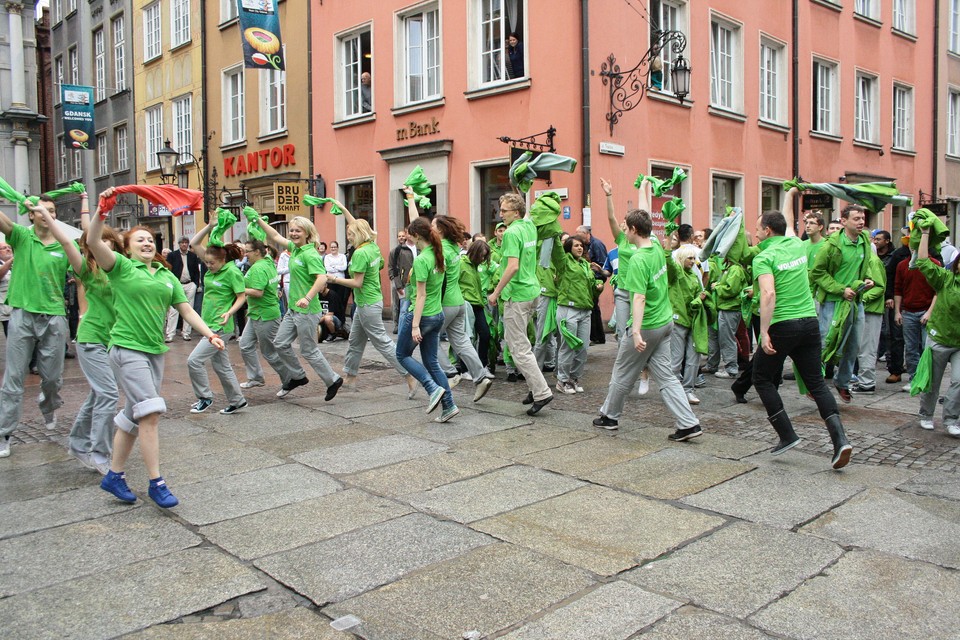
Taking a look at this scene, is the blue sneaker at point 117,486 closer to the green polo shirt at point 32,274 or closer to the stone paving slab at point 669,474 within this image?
the green polo shirt at point 32,274

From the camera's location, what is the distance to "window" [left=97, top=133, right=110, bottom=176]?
2965 centimetres

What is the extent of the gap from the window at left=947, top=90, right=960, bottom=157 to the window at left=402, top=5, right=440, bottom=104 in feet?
53.3

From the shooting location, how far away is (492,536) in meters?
4.43

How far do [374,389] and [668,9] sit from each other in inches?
411

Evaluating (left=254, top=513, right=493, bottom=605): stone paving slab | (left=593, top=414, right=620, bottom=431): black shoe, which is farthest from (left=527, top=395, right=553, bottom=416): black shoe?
(left=254, top=513, right=493, bottom=605): stone paving slab

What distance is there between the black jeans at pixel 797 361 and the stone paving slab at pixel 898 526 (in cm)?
84

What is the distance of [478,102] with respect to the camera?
1564 cm

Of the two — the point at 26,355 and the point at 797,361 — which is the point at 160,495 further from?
the point at 797,361

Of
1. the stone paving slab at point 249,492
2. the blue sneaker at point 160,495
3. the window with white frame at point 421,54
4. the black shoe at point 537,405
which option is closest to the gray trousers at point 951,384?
the black shoe at point 537,405

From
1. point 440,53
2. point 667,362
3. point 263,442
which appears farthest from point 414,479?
point 440,53

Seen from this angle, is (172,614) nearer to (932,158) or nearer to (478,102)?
(478,102)

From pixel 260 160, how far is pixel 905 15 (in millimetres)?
17501

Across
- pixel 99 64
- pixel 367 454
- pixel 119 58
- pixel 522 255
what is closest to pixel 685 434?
pixel 522 255

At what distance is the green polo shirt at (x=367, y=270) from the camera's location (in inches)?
330
